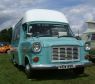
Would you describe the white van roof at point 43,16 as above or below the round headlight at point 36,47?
above

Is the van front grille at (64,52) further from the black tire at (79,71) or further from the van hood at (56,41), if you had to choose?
the black tire at (79,71)

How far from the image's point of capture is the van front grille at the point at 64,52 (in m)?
11.9

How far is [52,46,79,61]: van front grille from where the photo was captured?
11.9m

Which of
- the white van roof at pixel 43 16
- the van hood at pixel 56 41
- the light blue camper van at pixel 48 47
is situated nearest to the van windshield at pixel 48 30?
the light blue camper van at pixel 48 47

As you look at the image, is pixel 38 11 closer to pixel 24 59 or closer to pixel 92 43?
pixel 24 59

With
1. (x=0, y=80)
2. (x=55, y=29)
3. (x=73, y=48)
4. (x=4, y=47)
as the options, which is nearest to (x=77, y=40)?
(x=73, y=48)

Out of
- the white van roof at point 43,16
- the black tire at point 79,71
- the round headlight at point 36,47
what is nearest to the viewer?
the round headlight at point 36,47

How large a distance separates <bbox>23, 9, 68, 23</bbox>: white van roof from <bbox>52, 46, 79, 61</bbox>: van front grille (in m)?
2.46

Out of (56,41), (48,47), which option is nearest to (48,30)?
(56,41)

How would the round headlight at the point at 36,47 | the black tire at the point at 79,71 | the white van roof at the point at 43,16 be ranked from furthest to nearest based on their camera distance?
the white van roof at the point at 43,16, the black tire at the point at 79,71, the round headlight at the point at 36,47

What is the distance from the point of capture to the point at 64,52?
1194 cm

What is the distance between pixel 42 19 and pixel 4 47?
3602 centimetres

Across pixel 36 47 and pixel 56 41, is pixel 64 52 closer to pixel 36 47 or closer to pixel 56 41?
pixel 56 41

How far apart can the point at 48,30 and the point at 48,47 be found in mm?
1829
